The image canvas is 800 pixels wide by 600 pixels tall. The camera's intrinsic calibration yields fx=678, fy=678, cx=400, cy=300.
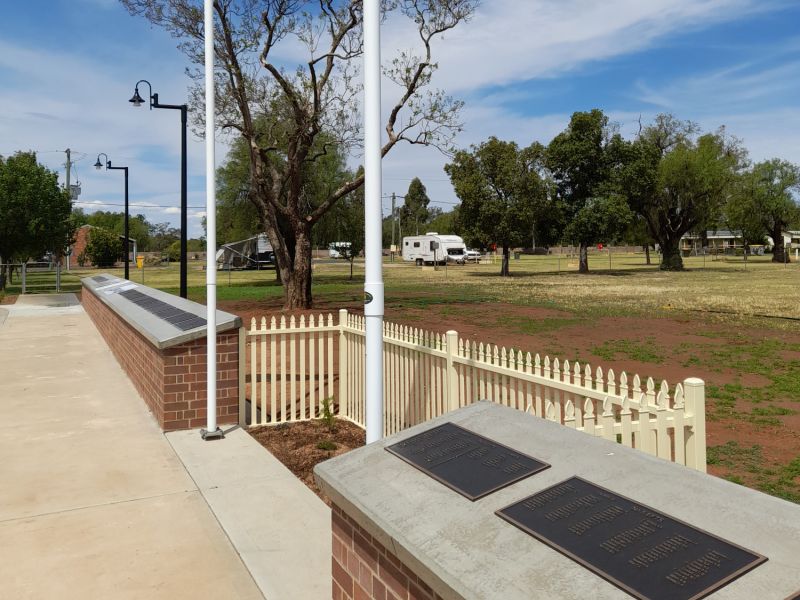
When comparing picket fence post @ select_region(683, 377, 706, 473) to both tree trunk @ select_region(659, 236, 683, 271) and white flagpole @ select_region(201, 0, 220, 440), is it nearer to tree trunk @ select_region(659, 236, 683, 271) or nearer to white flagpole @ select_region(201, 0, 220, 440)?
white flagpole @ select_region(201, 0, 220, 440)

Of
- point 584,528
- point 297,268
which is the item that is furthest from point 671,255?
point 584,528

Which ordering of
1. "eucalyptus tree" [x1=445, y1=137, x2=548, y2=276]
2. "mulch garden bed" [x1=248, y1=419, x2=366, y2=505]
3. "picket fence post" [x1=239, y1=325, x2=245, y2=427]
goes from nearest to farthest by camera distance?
"mulch garden bed" [x1=248, y1=419, x2=366, y2=505] → "picket fence post" [x1=239, y1=325, x2=245, y2=427] → "eucalyptus tree" [x1=445, y1=137, x2=548, y2=276]

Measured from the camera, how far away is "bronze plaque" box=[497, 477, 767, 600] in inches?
75.8

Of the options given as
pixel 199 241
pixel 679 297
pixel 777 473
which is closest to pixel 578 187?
pixel 679 297

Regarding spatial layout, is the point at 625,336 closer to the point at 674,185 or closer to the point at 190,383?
the point at 190,383

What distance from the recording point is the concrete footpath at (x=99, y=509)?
3.84m

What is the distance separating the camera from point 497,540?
7.46 feet

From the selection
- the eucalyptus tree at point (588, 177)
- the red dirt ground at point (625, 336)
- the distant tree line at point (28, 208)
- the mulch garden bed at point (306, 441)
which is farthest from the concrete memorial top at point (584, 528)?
the eucalyptus tree at point (588, 177)

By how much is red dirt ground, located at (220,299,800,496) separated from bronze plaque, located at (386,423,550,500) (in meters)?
3.71

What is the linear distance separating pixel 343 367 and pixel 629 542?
6070 millimetres

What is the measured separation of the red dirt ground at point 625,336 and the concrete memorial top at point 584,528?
3.85 m

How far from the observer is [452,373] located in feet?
19.1

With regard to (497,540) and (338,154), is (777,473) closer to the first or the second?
(497,540)

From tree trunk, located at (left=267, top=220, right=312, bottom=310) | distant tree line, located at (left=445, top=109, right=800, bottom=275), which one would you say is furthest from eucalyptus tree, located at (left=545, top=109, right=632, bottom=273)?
tree trunk, located at (left=267, top=220, right=312, bottom=310)
